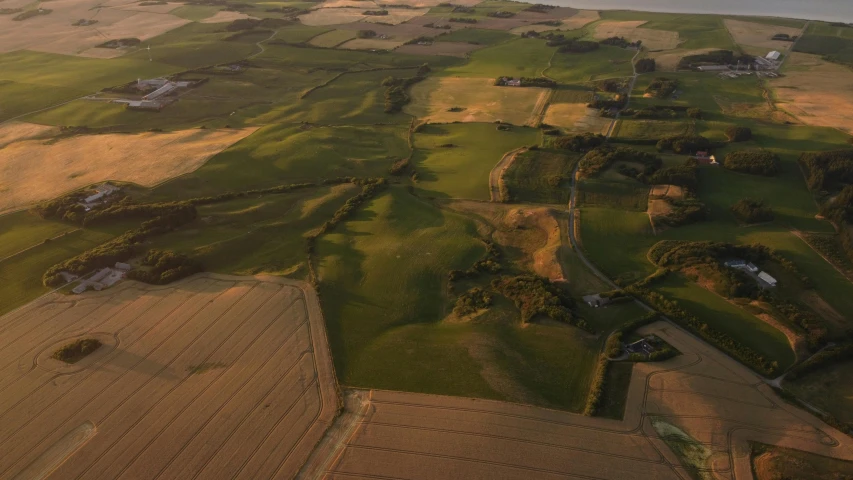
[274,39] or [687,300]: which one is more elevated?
[274,39]

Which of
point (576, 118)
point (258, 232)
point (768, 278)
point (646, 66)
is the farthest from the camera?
point (646, 66)

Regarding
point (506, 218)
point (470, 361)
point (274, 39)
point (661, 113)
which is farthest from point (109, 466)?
point (274, 39)

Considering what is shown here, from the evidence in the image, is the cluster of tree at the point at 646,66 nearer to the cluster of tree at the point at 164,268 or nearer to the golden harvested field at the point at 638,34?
the golden harvested field at the point at 638,34

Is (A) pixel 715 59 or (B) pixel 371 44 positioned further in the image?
(B) pixel 371 44

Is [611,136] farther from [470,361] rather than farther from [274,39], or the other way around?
[274,39]

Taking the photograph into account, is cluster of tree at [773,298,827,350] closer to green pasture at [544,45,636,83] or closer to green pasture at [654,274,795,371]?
green pasture at [654,274,795,371]

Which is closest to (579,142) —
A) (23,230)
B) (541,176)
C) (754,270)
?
(541,176)

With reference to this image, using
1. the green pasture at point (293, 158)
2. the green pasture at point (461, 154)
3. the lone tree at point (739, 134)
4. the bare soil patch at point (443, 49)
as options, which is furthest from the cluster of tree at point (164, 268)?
the bare soil patch at point (443, 49)

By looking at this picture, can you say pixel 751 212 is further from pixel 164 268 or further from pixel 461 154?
pixel 164 268
